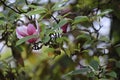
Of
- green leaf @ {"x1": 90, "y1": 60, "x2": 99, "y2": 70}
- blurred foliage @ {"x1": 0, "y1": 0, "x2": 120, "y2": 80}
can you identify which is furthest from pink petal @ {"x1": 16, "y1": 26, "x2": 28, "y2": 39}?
green leaf @ {"x1": 90, "y1": 60, "x2": 99, "y2": 70}

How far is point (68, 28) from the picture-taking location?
146 centimetres

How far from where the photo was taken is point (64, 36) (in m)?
1.40

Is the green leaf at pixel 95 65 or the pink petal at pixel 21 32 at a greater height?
the pink petal at pixel 21 32

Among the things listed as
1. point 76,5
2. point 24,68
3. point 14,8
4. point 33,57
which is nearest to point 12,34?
point 14,8

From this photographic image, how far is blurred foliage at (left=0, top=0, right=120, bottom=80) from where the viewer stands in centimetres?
125

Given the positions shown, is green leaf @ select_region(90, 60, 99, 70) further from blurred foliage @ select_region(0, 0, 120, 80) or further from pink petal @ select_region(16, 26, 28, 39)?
pink petal @ select_region(16, 26, 28, 39)

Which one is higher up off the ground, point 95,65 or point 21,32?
point 21,32

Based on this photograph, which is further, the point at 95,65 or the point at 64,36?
the point at 64,36

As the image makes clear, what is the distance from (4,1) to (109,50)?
494mm

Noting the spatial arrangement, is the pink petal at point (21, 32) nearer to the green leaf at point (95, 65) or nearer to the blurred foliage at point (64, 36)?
the blurred foliage at point (64, 36)

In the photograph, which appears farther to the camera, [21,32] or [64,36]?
[64,36]

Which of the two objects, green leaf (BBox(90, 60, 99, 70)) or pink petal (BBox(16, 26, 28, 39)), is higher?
pink petal (BBox(16, 26, 28, 39))

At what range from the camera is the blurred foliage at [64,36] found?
125 cm

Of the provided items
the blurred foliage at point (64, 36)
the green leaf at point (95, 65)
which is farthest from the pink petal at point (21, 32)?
the green leaf at point (95, 65)
